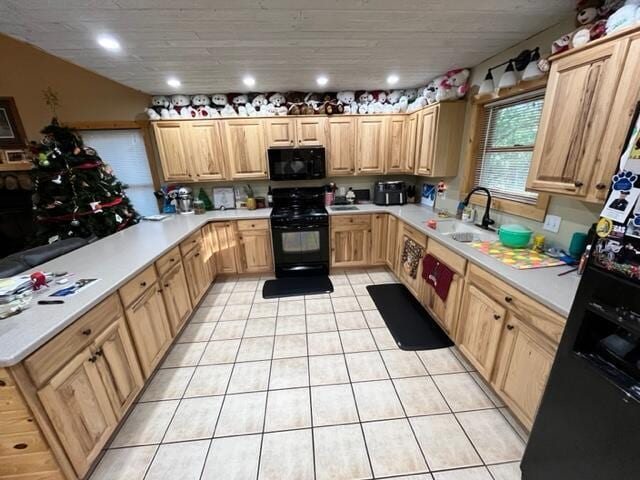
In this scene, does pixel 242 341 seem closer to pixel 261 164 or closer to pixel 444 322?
pixel 444 322

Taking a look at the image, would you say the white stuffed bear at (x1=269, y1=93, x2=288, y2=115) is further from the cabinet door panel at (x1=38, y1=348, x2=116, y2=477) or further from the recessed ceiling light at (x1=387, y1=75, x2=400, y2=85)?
the cabinet door panel at (x1=38, y1=348, x2=116, y2=477)

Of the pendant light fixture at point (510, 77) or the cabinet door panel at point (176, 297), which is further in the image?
the cabinet door panel at point (176, 297)

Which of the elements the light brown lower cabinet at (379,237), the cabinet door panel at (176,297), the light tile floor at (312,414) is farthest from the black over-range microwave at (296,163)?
the light tile floor at (312,414)

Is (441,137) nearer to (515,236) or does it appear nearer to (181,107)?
(515,236)

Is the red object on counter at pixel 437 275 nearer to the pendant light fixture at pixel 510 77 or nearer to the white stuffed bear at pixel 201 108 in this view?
the pendant light fixture at pixel 510 77

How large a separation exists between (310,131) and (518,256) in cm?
267

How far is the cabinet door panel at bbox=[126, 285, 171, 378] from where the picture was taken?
1736 millimetres

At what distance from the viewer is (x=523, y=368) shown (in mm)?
1431

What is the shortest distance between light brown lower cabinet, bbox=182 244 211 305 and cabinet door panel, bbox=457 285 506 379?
2522 mm

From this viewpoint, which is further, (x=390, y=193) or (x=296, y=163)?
(x=390, y=193)

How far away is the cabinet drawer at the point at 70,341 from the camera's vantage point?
3.50 ft

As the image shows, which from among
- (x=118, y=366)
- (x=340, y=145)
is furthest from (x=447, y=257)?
(x=118, y=366)

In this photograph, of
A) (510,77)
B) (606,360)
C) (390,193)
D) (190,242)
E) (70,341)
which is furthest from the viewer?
(390,193)

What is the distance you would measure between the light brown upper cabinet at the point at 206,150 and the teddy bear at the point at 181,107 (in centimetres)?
15
